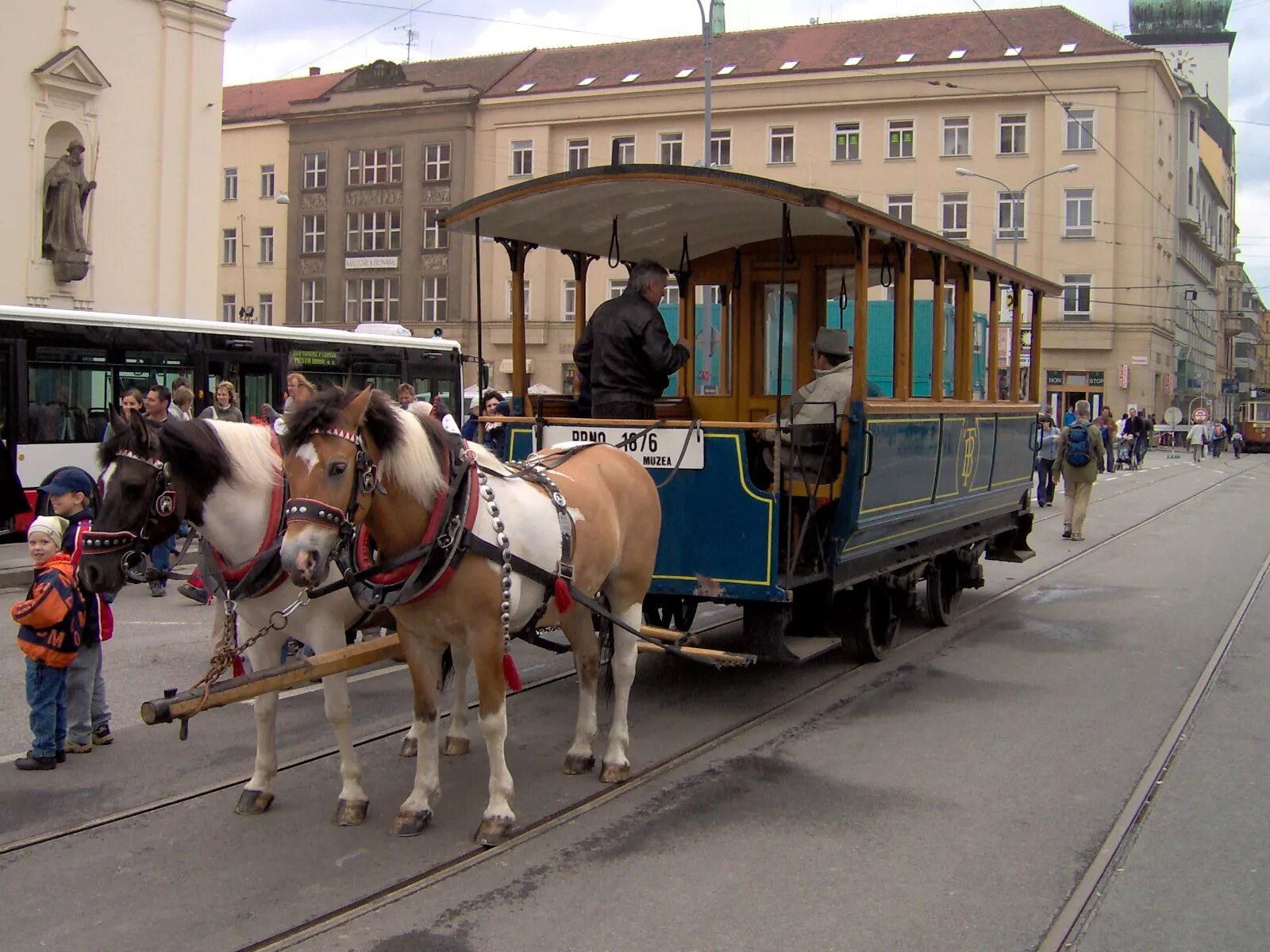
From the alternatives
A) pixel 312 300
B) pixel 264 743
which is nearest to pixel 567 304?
pixel 312 300

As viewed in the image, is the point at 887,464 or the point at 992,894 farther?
the point at 887,464

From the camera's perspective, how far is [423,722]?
532cm

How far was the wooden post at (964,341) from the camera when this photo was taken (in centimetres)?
969

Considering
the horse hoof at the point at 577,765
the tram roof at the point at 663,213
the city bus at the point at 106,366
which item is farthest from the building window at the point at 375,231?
the horse hoof at the point at 577,765

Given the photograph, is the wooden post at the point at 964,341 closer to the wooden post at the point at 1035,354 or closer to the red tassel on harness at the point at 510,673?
the wooden post at the point at 1035,354

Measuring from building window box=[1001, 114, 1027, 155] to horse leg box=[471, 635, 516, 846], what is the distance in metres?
48.0

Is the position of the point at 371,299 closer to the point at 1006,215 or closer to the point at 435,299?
the point at 435,299

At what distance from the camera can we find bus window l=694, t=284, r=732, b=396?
9.57 m

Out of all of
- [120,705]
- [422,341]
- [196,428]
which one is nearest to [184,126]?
[422,341]

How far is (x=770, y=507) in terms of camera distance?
279 inches

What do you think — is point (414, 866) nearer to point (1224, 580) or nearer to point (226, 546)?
point (226, 546)

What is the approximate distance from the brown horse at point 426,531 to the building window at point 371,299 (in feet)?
163

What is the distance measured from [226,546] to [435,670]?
39.7 inches

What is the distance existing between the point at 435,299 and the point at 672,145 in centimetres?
1174
